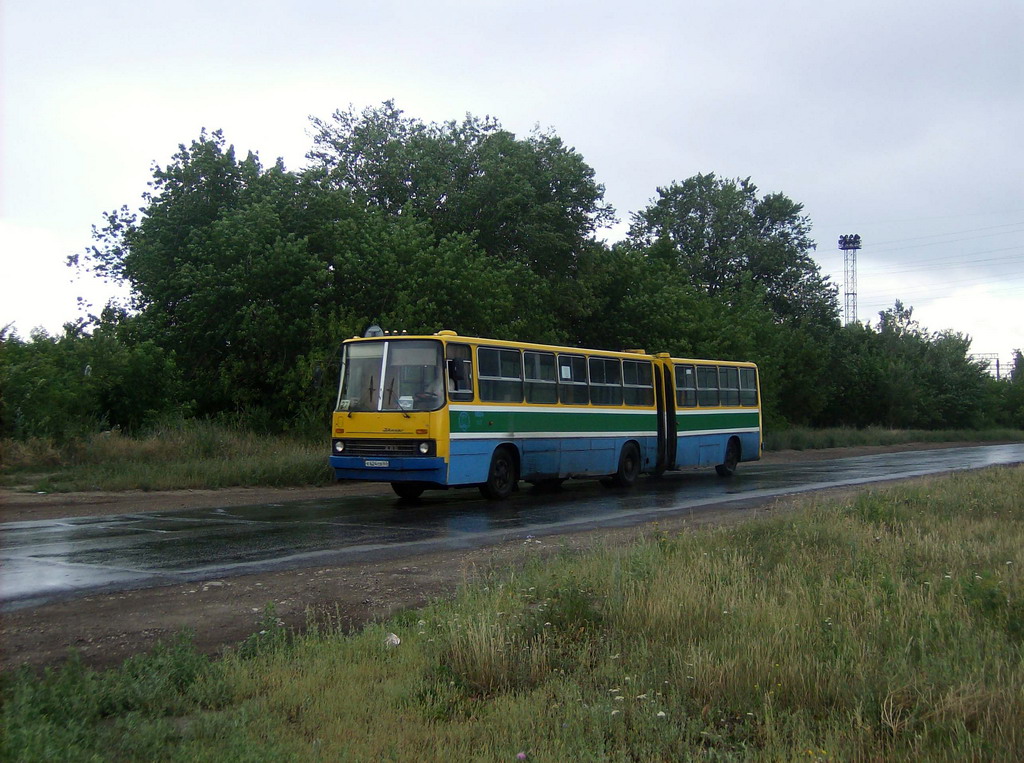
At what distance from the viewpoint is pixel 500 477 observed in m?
18.2

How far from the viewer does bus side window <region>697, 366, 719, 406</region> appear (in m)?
25.2

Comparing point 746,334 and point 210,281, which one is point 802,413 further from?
point 210,281

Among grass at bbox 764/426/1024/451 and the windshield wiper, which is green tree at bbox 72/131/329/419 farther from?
grass at bbox 764/426/1024/451

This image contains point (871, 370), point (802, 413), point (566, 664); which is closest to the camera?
point (566, 664)

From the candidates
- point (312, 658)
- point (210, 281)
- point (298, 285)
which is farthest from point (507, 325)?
point (312, 658)

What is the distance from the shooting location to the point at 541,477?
1909 centimetres

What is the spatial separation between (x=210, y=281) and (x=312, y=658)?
20.8m

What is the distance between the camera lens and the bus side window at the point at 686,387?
957 inches

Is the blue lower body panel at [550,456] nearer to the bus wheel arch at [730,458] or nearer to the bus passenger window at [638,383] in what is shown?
the bus passenger window at [638,383]

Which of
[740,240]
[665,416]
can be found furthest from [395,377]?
[740,240]

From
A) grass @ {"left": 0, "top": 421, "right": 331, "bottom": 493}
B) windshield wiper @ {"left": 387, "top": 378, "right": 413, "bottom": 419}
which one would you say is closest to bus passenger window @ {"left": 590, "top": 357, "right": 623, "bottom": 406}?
windshield wiper @ {"left": 387, "top": 378, "right": 413, "bottom": 419}

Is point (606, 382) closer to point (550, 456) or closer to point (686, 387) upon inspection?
point (550, 456)

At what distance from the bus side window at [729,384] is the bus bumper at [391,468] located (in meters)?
12.3

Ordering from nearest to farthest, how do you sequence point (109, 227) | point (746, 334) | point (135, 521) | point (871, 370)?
1. point (135, 521)
2. point (109, 227)
3. point (746, 334)
4. point (871, 370)
